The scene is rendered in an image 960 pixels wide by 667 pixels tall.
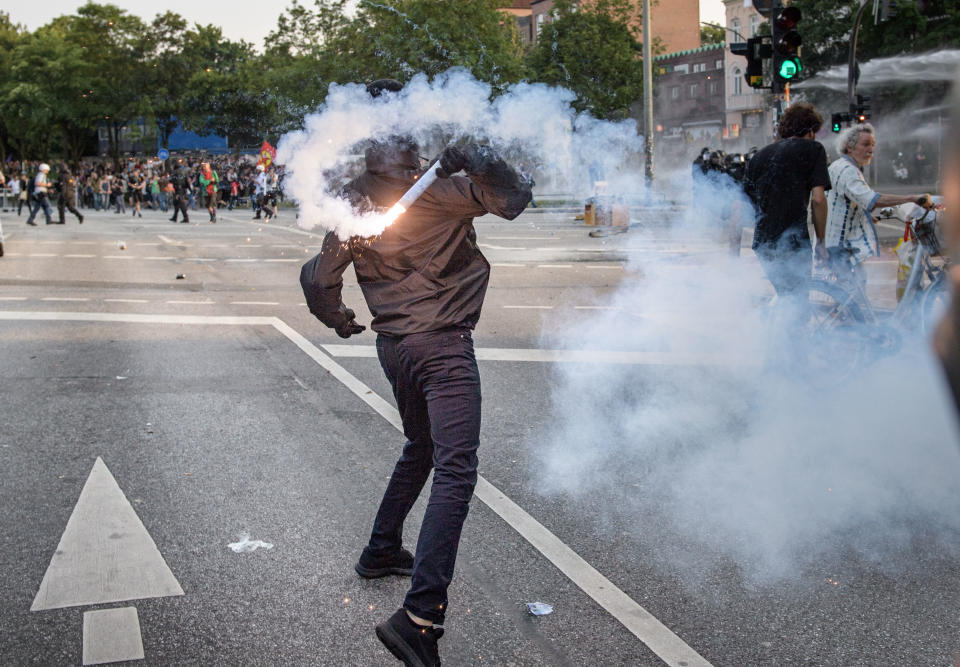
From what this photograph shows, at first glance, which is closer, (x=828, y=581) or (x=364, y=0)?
(x=828, y=581)

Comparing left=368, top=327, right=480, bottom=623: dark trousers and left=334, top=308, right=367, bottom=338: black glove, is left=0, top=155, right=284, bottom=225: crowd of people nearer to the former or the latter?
left=334, top=308, right=367, bottom=338: black glove

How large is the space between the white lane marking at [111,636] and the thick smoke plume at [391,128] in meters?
1.60

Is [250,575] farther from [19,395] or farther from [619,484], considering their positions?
[19,395]

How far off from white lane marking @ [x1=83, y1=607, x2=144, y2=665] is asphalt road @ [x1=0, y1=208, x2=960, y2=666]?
0.7 inches

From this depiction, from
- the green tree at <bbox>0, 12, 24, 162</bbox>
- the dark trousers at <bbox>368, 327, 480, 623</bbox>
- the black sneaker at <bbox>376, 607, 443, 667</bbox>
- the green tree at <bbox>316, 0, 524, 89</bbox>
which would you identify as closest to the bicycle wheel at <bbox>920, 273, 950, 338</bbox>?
the green tree at <bbox>316, 0, 524, 89</bbox>

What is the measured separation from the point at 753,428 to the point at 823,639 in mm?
2749

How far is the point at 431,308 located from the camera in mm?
3439

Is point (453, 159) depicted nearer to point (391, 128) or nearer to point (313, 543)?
point (391, 128)

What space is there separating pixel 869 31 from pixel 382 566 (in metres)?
45.1

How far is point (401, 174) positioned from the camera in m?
3.54

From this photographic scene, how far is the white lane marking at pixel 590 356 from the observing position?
7977mm

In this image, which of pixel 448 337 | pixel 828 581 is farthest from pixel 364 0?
pixel 828 581

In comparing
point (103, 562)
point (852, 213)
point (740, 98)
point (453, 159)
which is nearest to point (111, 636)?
point (103, 562)

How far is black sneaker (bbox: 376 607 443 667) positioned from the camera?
3105mm
